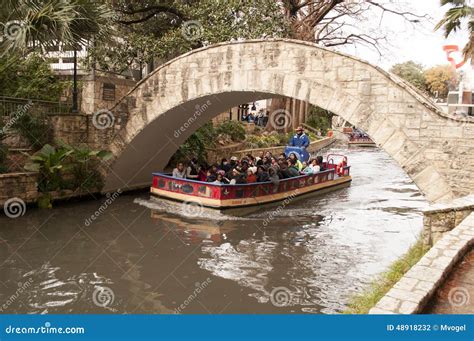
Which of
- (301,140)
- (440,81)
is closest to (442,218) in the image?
(301,140)

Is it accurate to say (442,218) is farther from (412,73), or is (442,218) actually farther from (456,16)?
(412,73)

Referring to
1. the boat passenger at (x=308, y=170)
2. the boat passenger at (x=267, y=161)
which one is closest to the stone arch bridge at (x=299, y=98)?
the boat passenger at (x=267, y=161)

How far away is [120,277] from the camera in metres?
7.57

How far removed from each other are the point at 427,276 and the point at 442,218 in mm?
2319

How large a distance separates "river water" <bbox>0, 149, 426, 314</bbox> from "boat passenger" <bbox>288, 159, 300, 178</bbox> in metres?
0.97

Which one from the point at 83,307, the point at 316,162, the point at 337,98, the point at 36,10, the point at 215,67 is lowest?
the point at 83,307

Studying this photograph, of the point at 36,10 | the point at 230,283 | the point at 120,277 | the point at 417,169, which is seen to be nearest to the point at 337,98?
the point at 417,169

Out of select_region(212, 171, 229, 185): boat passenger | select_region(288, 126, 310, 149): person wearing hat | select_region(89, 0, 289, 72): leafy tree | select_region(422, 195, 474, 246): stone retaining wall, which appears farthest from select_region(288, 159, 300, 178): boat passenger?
select_region(422, 195, 474, 246): stone retaining wall

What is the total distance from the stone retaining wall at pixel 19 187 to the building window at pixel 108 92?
340 centimetres

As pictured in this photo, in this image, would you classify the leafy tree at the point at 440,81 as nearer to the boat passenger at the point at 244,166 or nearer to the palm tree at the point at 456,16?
the palm tree at the point at 456,16

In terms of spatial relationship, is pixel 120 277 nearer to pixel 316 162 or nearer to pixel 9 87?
pixel 9 87

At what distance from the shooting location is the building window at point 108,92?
1347 centimetres

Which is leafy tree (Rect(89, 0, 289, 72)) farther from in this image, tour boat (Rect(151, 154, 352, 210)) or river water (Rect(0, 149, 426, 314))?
river water (Rect(0, 149, 426, 314))

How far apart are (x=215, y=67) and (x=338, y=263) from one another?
17.9 feet
